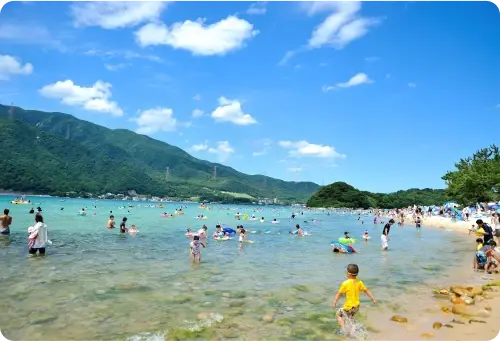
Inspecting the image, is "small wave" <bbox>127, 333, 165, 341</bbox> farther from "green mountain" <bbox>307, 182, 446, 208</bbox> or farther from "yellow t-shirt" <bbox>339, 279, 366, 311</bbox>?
"green mountain" <bbox>307, 182, 446, 208</bbox>

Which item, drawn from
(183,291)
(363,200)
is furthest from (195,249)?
(363,200)

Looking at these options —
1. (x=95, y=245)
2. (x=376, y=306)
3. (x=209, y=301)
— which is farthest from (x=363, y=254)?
(x=95, y=245)

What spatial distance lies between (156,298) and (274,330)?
4612mm

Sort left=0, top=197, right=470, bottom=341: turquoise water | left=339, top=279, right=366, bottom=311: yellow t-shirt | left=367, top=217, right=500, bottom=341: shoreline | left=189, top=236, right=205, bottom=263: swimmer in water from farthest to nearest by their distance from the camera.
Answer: left=189, top=236, right=205, bottom=263: swimmer in water → left=0, top=197, right=470, bottom=341: turquoise water → left=367, top=217, right=500, bottom=341: shoreline → left=339, top=279, right=366, bottom=311: yellow t-shirt

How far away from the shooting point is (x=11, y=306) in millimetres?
10359

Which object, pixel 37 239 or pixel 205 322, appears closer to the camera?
pixel 205 322

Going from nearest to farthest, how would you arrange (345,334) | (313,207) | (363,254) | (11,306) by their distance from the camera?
(345,334)
(11,306)
(363,254)
(313,207)

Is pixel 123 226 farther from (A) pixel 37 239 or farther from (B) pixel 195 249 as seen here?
(B) pixel 195 249

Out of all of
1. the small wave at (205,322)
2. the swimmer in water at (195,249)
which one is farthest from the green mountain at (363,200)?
the small wave at (205,322)

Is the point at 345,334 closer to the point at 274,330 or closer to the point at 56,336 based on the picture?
the point at 274,330

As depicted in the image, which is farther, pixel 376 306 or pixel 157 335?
pixel 376 306

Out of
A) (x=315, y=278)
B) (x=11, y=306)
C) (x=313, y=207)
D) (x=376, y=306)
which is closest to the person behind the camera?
(x=11, y=306)

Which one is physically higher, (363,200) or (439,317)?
(363,200)

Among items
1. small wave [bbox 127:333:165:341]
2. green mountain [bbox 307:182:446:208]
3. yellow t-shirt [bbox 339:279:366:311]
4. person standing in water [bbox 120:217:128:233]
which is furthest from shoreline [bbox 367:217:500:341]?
green mountain [bbox 307:182:446:208]
